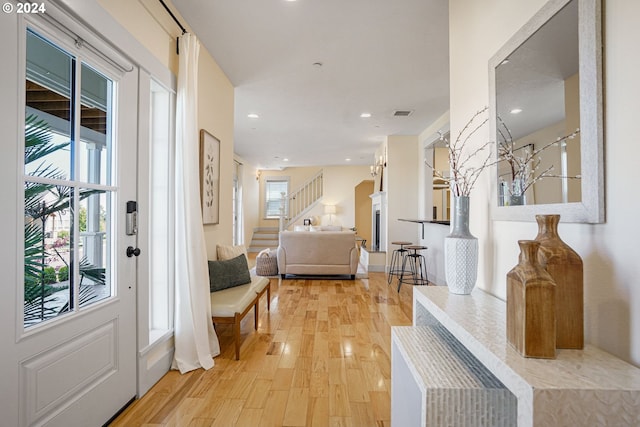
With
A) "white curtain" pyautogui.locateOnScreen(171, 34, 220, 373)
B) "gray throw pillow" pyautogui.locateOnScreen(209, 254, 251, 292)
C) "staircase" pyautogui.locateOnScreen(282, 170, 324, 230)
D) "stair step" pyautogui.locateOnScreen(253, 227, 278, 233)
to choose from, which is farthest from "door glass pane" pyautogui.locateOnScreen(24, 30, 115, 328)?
"staircase" pyautogui.locateOnScreen(282, 170, 324, 230)

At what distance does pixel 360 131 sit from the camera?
6.19 m

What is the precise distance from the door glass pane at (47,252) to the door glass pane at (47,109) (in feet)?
0.32

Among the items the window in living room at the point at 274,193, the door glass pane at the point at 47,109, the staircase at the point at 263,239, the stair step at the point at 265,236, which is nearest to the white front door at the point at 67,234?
the door glass pane at the point at 47,109

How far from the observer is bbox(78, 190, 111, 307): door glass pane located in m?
1.64

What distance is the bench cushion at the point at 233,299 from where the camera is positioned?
2.62m

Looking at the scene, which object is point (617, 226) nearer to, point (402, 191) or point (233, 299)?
point (233, 299)

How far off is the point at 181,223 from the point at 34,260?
43.2 inches

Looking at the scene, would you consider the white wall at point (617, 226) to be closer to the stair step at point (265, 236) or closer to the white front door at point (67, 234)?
the white front door at point (67, 234)

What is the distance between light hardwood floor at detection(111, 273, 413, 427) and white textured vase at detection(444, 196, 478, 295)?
2.99ft

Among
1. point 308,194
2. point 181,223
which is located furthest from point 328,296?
point 308,194

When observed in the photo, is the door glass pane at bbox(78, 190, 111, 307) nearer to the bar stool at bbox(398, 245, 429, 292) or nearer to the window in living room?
the bar stool at bbox(398, 245, 429, 292)

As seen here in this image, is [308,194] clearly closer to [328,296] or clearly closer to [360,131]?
[360,131]

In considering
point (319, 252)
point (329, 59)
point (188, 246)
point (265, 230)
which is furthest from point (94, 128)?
point (265, 230)

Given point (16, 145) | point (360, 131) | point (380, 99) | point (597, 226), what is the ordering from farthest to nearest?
point (360, 131) < point (380, 99) < point (16, 145) < point (597, 226)
